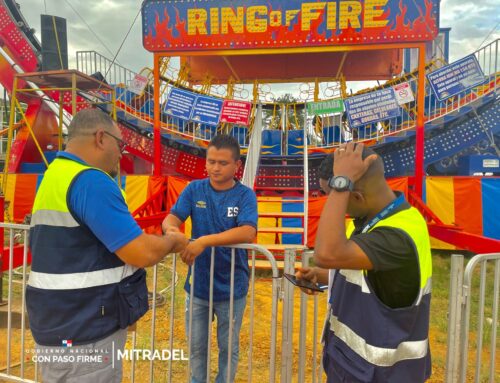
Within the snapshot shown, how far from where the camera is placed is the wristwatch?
136 cm

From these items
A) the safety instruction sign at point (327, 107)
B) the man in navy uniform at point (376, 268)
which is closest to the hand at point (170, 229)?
the man in navy uniform at point (376, 268)

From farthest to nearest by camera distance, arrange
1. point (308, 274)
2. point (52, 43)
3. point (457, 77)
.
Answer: point (52, 43) → point (457, 77) → point (308, 274)

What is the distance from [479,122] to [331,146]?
12.1 ft

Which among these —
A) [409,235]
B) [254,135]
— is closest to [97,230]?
[409,235]

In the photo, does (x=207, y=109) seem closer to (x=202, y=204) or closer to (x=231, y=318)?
(x=202, y=204)

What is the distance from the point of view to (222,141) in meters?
2.48

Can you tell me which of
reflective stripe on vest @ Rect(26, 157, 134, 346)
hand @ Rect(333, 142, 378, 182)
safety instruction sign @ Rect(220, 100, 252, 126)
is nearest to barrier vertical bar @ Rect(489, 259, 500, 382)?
hand @ Rect(333, 142, 378, 182)

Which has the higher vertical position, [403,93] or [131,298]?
[403,93]

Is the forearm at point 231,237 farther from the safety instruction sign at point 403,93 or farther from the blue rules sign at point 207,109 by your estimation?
the safety instruction sign at point 403,93

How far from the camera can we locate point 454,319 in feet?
6.72

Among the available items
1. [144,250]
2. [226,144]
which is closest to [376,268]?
[144,250]

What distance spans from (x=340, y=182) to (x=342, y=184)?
1cm

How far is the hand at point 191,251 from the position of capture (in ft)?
6.73

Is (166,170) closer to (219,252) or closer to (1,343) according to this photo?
(1,343)
